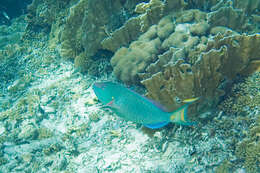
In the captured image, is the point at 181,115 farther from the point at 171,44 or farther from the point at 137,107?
the point at 171,44

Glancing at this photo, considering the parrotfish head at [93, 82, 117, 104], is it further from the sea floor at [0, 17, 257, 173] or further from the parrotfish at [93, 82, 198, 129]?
the sea floor at [0, 17, 257, 173]

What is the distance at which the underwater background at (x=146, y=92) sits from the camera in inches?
109

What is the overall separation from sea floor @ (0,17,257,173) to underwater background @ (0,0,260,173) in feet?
0.06

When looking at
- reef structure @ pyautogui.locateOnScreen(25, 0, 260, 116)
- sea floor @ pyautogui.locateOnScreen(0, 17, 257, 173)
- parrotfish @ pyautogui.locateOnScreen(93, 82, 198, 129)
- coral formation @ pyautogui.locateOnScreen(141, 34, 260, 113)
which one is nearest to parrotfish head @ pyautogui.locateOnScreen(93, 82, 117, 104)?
parrotfish @ pyautogui.locateOnScreen(93, 82, 198, 129)

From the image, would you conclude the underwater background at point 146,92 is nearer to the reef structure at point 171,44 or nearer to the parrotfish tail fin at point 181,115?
the reef structure at point 171,44

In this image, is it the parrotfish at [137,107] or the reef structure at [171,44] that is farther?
the reef structure at [171,44]

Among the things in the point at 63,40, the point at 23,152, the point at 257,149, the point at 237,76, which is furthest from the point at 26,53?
the point at 257,149

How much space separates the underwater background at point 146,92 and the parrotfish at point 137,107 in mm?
506

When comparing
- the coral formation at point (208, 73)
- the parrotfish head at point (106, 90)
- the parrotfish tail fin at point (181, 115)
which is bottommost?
the coral formation at point (208, 73)

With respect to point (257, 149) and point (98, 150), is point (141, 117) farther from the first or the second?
point (98, 150)

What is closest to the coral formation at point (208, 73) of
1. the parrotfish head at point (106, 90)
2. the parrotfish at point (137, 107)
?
the parrotfish at point (137, 107)

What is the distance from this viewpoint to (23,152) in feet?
14.4

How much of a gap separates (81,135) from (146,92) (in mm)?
1793

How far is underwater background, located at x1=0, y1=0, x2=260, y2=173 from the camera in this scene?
278 centimetres
